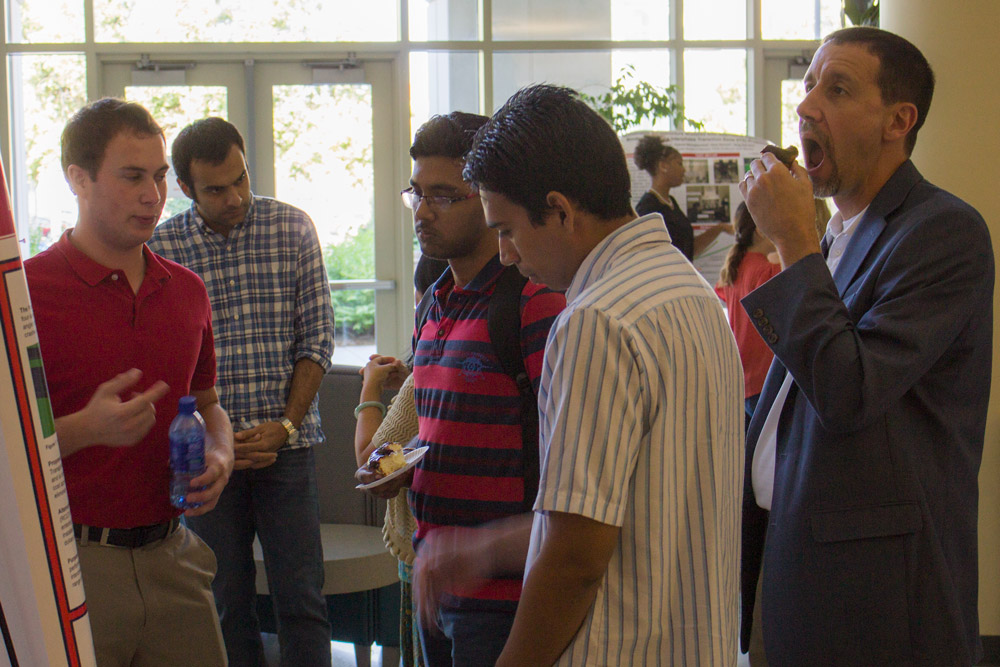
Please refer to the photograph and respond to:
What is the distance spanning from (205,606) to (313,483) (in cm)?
85

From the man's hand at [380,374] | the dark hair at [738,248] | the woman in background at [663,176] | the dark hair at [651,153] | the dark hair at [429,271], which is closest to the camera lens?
the man's hand at [380,374]

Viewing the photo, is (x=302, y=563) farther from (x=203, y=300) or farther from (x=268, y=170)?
(x=268, y=170)

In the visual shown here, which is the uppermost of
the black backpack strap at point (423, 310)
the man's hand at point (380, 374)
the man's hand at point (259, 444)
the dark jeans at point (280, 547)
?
the black backpack strap at point (423, 310)

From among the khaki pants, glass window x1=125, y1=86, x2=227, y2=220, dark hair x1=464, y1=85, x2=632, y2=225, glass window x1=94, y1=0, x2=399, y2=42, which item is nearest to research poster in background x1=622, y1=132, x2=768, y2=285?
glass window x1=94, y1=0, x2=399, y2=42

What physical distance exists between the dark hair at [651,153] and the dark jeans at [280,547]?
9.19ft

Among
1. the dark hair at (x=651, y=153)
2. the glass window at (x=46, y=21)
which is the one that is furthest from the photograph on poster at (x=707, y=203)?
the glass window at (x=46, y=21)

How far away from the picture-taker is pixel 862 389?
3.97ft

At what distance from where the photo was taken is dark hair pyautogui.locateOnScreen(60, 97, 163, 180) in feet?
5.94

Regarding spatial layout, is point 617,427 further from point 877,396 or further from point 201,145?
point 201,145

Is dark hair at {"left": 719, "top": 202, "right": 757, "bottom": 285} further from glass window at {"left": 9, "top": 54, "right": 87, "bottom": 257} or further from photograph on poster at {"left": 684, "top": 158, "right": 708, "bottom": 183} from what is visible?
glass window at {"left": 9, "top": 54, "right": 87, "bottom": 257}

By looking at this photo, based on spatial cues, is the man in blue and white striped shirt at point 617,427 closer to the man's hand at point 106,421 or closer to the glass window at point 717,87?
the man's hand at point 106,421

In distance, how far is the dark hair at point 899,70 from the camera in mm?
1409

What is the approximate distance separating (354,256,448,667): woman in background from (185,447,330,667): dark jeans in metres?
0.68

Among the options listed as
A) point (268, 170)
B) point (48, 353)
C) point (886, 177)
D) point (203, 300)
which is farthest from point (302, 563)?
point (268, 170)
